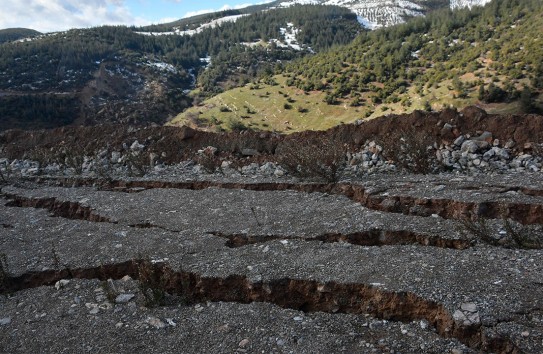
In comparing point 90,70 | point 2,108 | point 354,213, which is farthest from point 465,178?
point 90,70

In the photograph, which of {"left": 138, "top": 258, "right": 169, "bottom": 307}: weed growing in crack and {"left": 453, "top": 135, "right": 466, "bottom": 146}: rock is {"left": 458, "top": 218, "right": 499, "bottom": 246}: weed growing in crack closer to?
{"left": 138, "top": 258, "right": 169, "bottom": 307}: weed growing in crack

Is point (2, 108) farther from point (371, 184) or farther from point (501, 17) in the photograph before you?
point (501, 17)

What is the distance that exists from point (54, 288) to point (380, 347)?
576 centimetres

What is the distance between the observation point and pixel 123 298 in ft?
21.1

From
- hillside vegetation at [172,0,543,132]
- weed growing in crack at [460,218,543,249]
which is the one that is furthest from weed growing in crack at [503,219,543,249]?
hillside vegetation at [172,0,543,132]

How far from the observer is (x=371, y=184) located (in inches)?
427

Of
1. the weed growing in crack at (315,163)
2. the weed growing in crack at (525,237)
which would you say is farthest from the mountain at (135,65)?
the weed growing in crack at (525,237)

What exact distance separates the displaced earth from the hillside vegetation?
3844cm

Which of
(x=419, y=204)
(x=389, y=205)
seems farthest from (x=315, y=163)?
(x=419, y=204)

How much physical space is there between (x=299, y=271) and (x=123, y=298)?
2.90 metres

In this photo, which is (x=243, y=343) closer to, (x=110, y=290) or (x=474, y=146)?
(x=110, y=290)

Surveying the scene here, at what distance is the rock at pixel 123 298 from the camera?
6.37m

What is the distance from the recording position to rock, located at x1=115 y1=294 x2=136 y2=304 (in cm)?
637

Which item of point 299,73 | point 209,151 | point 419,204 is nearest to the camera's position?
point 419,204
